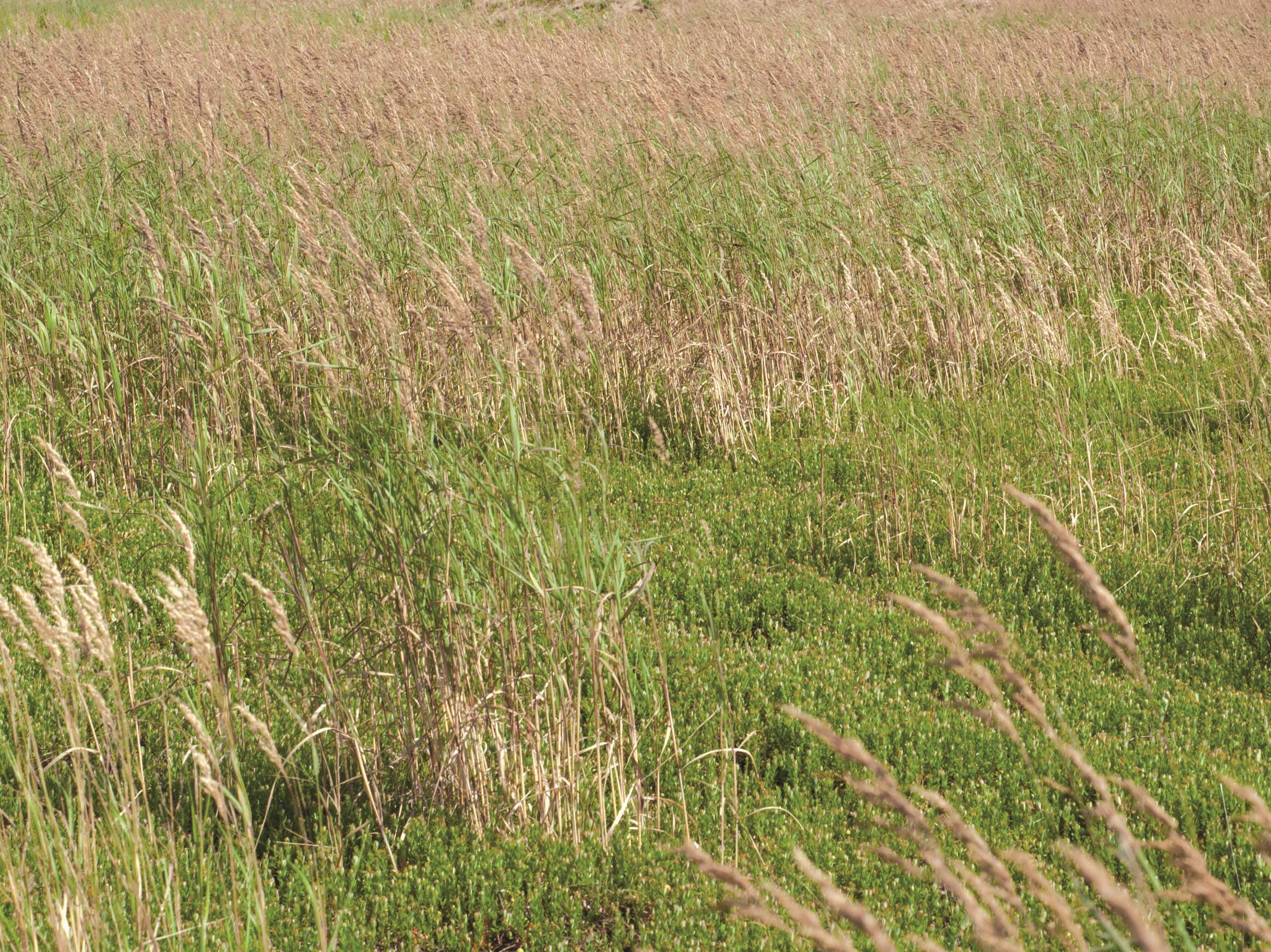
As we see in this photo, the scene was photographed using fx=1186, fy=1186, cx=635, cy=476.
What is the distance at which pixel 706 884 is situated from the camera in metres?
3.40

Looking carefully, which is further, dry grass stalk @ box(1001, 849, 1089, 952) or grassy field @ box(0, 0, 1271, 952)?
grassy field @ box(0, 0, 1271, 952)

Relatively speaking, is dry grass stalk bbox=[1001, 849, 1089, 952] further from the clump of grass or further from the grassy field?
the clump of grass

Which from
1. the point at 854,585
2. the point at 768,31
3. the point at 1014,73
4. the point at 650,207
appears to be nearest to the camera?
the point at 854,585

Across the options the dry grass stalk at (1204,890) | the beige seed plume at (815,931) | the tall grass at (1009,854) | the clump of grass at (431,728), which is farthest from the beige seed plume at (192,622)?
the dry grass stalk at (1204,890)

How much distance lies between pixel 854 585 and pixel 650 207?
10.6 ft

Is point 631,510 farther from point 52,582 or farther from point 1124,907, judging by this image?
point 1124,907

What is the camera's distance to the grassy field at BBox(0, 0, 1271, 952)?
127 inches

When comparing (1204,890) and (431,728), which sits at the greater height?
(1204,890)

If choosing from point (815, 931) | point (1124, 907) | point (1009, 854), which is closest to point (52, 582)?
point (815, 931)

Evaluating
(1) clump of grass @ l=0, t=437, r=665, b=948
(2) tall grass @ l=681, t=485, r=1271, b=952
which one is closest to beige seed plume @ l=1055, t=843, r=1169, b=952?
(2) tall grass @ l=681, t=485, r=1271, b=952

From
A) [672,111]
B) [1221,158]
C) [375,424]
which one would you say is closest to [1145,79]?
[1221,158]

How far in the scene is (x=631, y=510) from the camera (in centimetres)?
595

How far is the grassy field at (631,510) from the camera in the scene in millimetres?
3230

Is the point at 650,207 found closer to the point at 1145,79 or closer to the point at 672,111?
the point at 672,111
